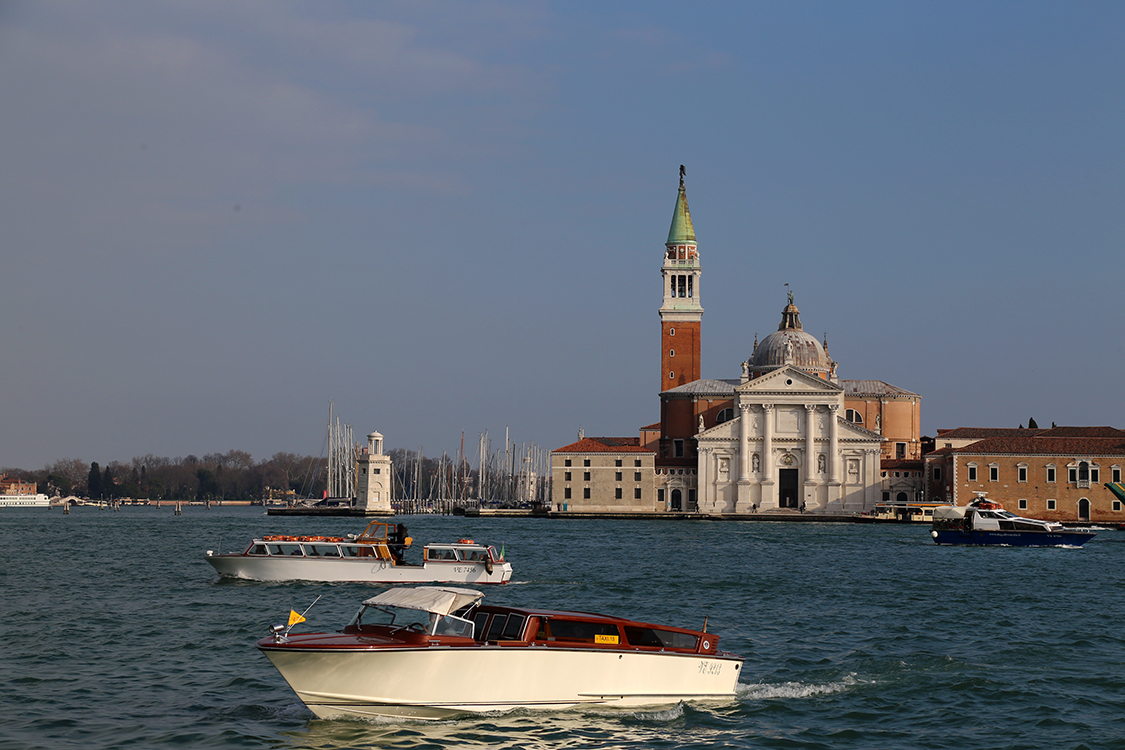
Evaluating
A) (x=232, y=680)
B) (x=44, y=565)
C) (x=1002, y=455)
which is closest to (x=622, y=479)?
(x=1002, y=455)

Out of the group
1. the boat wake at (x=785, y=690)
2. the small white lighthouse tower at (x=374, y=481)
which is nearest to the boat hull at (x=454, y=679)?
the boat wake at (x=785, y=690)

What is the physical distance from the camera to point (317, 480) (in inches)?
6698

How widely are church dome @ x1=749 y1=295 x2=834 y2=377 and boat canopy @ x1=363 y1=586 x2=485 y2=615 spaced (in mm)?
83037

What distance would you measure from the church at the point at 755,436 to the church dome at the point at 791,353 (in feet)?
0.35

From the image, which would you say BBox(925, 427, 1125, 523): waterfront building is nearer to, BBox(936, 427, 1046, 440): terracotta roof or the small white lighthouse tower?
BBox(936, 427, 1046, 440): terracotta roof

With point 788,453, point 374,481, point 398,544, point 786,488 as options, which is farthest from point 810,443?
point 398,544

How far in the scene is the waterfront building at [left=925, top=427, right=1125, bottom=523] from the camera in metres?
83.1

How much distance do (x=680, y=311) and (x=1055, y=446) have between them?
111 ft

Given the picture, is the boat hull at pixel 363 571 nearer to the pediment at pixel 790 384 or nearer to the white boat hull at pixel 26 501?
the pediment at pixel 790 384

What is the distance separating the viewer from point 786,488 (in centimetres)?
9212

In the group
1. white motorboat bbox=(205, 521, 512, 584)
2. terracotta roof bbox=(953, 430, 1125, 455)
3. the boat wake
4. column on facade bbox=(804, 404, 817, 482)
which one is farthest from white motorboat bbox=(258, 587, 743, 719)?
column on facade bbox=(804, 404, 817, 482)

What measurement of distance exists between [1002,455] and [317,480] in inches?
4273

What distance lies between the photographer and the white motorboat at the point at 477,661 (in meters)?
14.5

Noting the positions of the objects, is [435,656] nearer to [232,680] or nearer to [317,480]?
[232,680]
